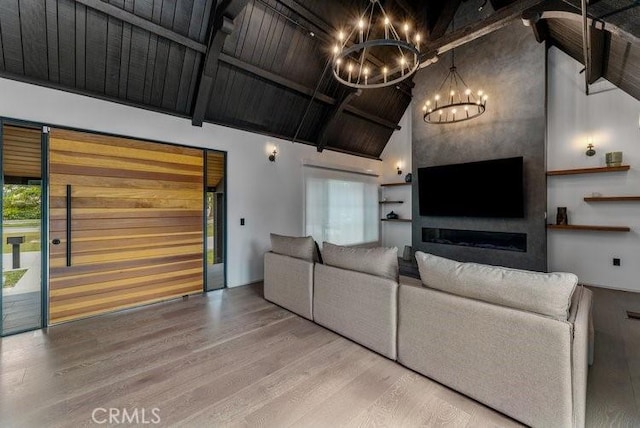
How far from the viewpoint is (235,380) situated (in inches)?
78.7

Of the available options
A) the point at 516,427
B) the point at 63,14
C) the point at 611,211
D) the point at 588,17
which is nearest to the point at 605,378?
the point at 516,427

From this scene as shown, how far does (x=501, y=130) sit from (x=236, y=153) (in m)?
4.78

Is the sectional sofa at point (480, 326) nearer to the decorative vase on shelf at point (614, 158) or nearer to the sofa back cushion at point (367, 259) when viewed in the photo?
the sofa back cushion at point (367, 259)

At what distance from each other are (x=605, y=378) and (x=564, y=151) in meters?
4.00

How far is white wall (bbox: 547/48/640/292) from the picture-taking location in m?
4.04

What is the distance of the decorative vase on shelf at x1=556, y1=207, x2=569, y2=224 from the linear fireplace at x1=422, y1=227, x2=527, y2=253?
53 cm

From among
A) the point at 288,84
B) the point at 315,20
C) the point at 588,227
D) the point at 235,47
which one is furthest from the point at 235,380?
the point at 588,227

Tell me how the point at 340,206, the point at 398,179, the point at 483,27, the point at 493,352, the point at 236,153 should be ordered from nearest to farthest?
the point at 493,352 < the point at 483,27 < the point at 236,153 < the point at 340,206 < the point at 398,179

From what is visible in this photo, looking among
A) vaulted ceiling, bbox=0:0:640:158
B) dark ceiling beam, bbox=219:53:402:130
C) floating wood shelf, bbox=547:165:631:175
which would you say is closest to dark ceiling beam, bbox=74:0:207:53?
vaulted ceiling, bbox=0:0:640:158

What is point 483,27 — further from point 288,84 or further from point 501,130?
point 288,84

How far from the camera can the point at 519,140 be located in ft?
15.6

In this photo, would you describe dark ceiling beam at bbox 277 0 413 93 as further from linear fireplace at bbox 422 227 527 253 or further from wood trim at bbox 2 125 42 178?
linear fireplace at bbox 422 227 527 253

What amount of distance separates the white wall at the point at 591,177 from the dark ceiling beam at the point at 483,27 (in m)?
2.02

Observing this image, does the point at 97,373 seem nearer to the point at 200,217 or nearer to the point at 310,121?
the point at 200,217
